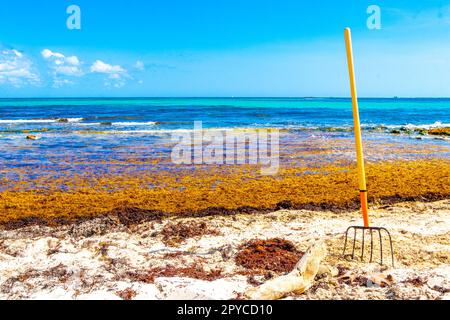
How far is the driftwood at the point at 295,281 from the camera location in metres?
4.76

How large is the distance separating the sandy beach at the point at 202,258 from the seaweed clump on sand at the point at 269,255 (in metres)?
0.06

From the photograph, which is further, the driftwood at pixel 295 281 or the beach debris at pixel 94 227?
the beach debris at pixel 94 227


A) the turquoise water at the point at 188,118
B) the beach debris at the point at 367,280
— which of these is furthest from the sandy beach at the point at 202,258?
the turquoise water at the point at 188,118

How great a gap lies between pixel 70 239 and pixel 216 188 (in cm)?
471

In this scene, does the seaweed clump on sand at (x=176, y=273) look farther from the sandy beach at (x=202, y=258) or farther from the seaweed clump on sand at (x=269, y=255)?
the seaweed clump on sand at (x=269, y=255)

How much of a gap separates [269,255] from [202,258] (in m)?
1.11

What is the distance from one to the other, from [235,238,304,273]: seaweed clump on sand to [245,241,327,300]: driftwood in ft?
1.82

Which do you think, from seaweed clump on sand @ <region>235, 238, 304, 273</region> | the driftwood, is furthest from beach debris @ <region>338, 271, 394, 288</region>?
seaweed clump on sand @ <region>235, 238, 304, 273</region>


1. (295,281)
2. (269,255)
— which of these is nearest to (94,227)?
(269,255)

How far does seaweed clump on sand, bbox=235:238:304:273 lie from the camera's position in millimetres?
5906

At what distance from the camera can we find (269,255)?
6258mm
